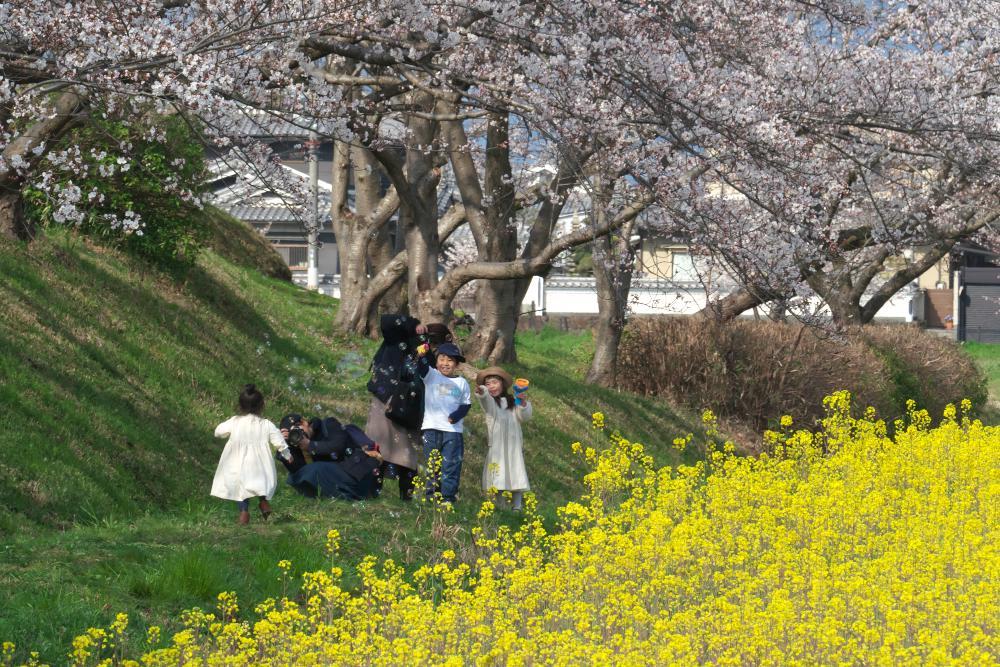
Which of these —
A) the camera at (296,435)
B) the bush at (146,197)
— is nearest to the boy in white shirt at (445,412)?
the camera at (296,435)

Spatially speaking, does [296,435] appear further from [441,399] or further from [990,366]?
[990,366]

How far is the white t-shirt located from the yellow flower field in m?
0.88

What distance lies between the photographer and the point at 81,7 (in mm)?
9781

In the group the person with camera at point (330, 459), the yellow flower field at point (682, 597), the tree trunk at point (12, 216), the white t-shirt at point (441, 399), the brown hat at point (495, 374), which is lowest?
the yellow flower field at point (682, 597)

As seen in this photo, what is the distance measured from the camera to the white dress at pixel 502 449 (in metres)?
11.2

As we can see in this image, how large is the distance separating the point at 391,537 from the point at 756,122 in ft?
21.1

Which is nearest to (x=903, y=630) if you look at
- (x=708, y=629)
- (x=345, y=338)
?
A: (x=708, y=629)

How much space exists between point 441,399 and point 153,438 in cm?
265

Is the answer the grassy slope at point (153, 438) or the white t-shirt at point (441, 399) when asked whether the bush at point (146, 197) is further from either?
the white t-shirt at point (441, 399)

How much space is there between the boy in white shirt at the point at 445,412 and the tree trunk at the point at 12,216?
544cm

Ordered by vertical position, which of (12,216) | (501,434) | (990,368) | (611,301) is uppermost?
(12,216)

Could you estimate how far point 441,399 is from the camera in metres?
10.9

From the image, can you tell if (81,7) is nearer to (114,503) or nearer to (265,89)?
(265,89)

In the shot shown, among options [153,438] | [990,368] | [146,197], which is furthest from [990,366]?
[153,438]
